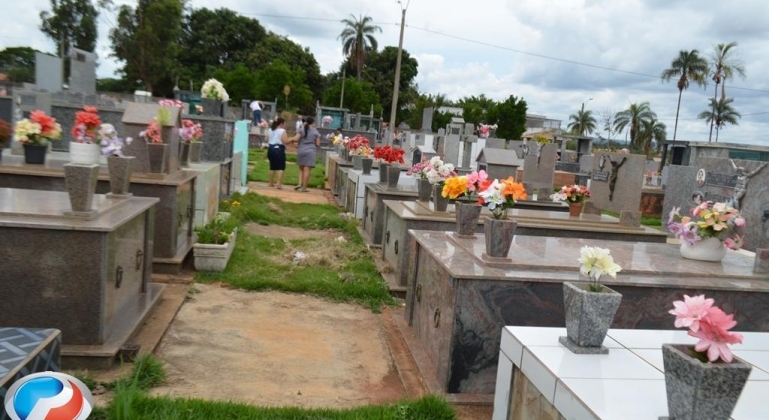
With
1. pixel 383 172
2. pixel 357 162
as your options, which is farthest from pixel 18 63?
pixel 383 172

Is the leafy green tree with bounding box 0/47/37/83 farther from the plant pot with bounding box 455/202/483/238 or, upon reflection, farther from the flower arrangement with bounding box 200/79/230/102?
the plant pot with bounding box 455/202/483/238

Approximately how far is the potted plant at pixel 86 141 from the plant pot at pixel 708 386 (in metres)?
4.85

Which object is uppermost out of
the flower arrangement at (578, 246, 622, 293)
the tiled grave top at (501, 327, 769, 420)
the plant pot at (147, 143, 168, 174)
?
the plant pot at (147, 143, 168, 174)

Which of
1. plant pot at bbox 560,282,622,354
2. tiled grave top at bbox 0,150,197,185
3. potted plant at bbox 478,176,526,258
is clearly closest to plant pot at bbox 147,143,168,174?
tiled grave top at bbox 0,150,197,185

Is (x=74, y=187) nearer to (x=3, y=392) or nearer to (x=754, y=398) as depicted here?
(x=3, y=392)

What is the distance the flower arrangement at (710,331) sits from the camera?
1982 millimetres

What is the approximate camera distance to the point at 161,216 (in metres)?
6.30

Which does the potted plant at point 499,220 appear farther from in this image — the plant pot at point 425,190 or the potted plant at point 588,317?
the plant pot at point 425,190

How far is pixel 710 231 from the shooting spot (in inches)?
198

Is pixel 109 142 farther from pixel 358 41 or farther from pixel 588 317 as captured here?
pixel 358 41

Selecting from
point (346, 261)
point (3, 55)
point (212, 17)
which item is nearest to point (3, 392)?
point (346, 261)

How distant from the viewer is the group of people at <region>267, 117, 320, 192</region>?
1387 cm

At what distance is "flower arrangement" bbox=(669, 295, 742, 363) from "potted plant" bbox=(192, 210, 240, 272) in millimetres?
5370

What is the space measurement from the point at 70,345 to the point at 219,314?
152cm
